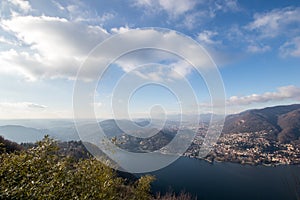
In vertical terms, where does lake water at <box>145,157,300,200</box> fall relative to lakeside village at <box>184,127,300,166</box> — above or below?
below

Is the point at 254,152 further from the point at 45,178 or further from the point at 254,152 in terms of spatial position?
the point at 45,178

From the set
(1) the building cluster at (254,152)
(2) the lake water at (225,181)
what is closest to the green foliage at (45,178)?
(2) the lake water at (225,181)

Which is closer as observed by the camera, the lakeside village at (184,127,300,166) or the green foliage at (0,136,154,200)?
the green foliage at (0,136,154,200)

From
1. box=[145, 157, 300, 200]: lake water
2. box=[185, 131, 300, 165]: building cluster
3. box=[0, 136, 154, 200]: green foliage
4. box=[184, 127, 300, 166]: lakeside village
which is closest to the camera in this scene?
box=[0, 136, 154, 200]: green foliage

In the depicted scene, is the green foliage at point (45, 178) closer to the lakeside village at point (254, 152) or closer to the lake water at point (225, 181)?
the lake water at point (225, 181)

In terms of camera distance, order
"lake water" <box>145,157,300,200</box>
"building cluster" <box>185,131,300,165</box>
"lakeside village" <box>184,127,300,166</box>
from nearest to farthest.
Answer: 1. "lake water" <box>145,157,300,200</box>
2. "lakeside village" <box>184,127,300,166</box>
3. "building cluster" <box>185,131,300,165</box>

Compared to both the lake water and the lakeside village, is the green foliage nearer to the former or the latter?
the lake water

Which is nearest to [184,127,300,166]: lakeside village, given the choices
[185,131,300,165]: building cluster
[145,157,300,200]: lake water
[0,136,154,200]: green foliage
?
[185,131,300,165]: building cluster

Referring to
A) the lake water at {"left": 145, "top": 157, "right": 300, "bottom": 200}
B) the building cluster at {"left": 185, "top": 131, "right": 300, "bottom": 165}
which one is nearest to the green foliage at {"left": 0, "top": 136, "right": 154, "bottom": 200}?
the lake water at {"left": 145, "top": 157, "right": 300, "bottom": 200}

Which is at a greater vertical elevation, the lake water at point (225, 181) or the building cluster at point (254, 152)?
the building cluster at point (254, 152)

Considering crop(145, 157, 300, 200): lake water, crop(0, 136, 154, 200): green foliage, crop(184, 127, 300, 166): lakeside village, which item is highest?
crop(0, 136, 154, 200): green foliage
